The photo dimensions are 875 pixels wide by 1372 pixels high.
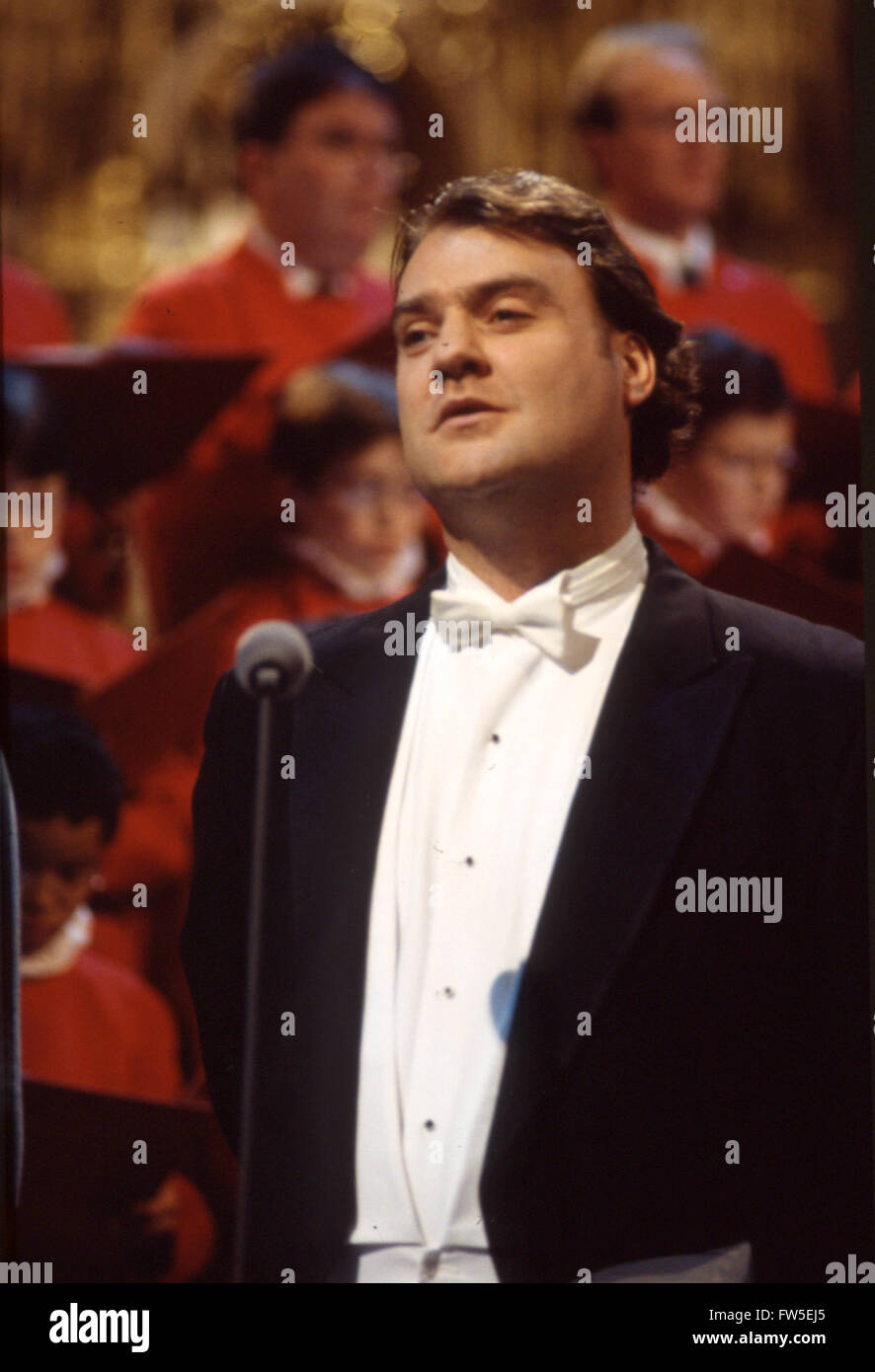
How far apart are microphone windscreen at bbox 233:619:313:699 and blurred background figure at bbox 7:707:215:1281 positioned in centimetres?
82

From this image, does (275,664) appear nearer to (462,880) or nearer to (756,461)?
(462,880)

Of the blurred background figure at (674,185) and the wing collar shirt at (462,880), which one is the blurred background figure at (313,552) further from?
the blurred background figure at (674,185)

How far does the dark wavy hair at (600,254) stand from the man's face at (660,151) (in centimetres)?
18

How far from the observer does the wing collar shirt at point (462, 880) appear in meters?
3.53

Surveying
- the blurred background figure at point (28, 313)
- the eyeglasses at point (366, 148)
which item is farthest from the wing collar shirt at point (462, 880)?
the blurred background figure at point (28, 313)

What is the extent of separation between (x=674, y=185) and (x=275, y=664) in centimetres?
163

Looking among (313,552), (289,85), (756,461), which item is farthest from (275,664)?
(289,85)

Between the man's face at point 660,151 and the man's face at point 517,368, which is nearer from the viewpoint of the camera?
the man's face at point 517,368

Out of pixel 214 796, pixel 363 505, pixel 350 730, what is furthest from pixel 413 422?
pixel 214 796

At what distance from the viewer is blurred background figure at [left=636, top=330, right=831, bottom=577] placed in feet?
12.8

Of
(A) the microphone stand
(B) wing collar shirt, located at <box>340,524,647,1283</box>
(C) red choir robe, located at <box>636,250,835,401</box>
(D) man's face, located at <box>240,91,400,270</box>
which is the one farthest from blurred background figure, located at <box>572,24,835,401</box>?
(A) the microphone stand

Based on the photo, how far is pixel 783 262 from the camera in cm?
399

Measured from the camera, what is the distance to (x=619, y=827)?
3.57 metres
